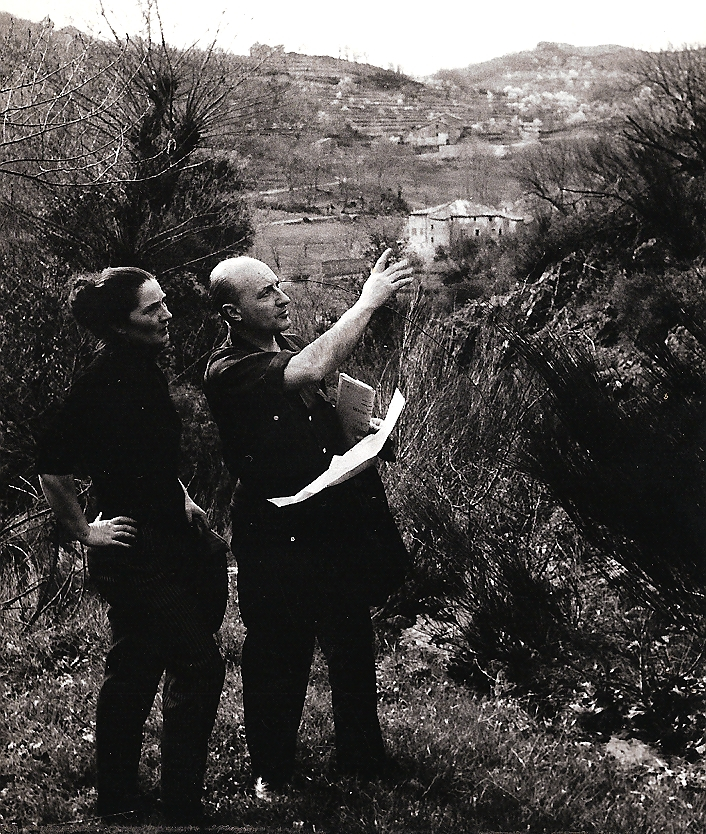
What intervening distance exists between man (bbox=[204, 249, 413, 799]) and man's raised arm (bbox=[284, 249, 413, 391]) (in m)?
0.12

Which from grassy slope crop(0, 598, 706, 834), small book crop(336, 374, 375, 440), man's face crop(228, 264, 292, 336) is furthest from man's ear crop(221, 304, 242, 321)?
grassy slope crop(0, 598, 706, 834)

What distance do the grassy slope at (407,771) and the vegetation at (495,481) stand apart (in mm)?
11

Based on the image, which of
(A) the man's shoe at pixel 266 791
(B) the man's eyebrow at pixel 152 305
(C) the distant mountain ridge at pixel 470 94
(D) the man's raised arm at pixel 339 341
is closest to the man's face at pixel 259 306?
(D) the man's raised arm at pixel 339 341

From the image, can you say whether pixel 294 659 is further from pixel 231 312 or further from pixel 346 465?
pixel 231 312

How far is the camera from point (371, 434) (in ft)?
12.2

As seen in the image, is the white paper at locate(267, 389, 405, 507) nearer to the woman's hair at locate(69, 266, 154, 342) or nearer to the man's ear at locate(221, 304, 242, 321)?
the man's ear at locate(221, 304, 242, 321)

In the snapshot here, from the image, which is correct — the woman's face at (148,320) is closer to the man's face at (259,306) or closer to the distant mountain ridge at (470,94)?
the man's face at (259,306)

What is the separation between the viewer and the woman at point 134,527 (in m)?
3.55

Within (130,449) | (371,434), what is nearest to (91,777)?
(130,449)

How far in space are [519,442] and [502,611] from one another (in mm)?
807

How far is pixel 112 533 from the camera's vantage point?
141 inches

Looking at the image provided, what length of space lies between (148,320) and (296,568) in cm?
114

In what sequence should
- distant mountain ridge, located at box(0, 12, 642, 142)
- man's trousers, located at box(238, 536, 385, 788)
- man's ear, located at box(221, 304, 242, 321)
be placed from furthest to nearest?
distant mountain ridge, located at box(0, 12, 642, 142), man's trousers, located at box(238, 536, 385, 788), man's ear, located at box(221, 304, 242, 321)

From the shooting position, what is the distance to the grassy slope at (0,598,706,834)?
142 inches
